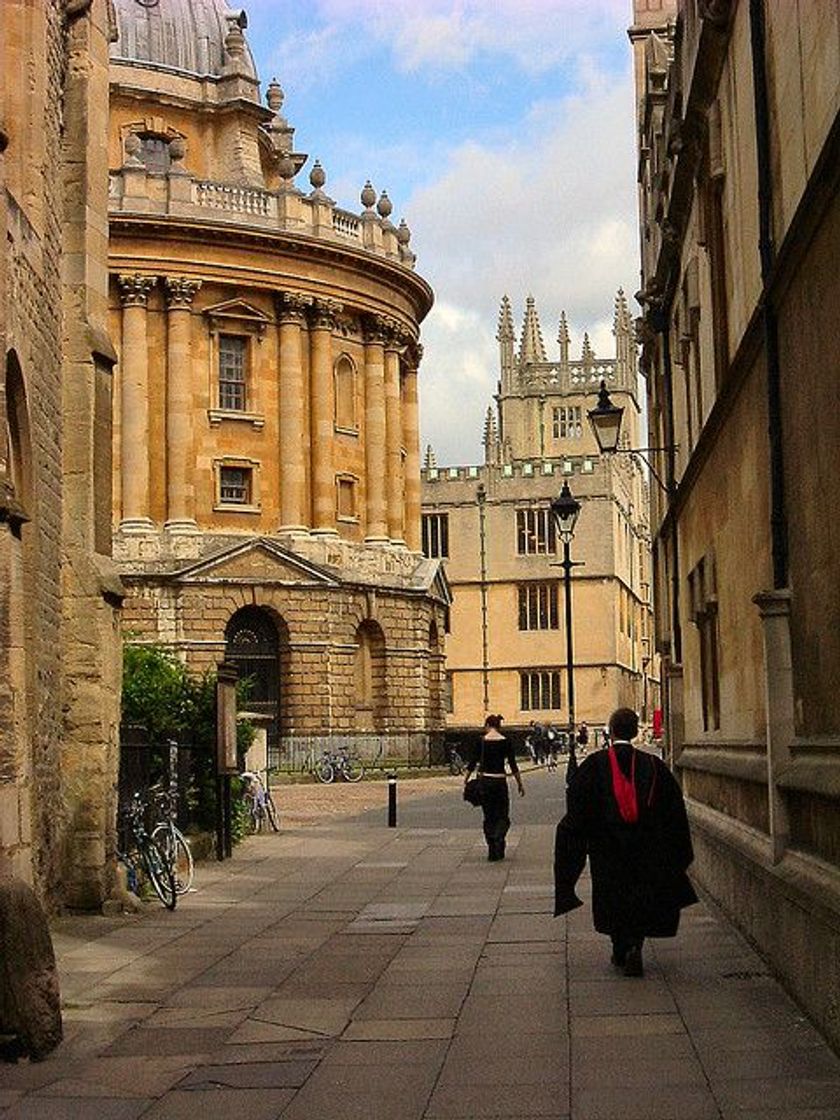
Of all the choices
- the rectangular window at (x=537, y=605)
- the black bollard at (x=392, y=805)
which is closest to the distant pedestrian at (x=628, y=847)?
the black bollard at (x=392, y=805)

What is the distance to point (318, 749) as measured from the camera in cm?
4991

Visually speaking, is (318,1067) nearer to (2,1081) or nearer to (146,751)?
(2,1081)

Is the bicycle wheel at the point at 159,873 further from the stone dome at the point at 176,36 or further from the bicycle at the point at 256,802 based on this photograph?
the stone dome at the point at 176,36

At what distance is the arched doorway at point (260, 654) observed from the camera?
50188 mm

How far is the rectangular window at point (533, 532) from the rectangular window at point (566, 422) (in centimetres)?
5769

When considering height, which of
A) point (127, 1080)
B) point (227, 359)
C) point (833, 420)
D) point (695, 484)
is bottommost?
point (127, 1080)

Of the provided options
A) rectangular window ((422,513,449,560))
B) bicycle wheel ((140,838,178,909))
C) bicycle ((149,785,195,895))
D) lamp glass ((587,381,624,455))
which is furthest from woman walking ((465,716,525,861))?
rectangular window ((422,513,449,560))

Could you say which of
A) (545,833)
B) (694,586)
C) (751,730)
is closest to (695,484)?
(694,586)

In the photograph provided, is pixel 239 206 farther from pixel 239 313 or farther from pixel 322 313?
pixel 322 313

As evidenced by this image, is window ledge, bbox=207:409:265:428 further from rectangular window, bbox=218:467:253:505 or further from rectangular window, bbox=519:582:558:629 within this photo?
rectangular window, bbox=519:582:558:629

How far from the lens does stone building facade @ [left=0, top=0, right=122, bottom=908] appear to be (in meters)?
13.2

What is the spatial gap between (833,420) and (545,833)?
16.4 m

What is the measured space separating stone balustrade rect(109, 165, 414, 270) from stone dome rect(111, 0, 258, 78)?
29.2ft

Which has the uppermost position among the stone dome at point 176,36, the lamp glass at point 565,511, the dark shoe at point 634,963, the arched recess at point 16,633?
the stone dome at point 176,36
